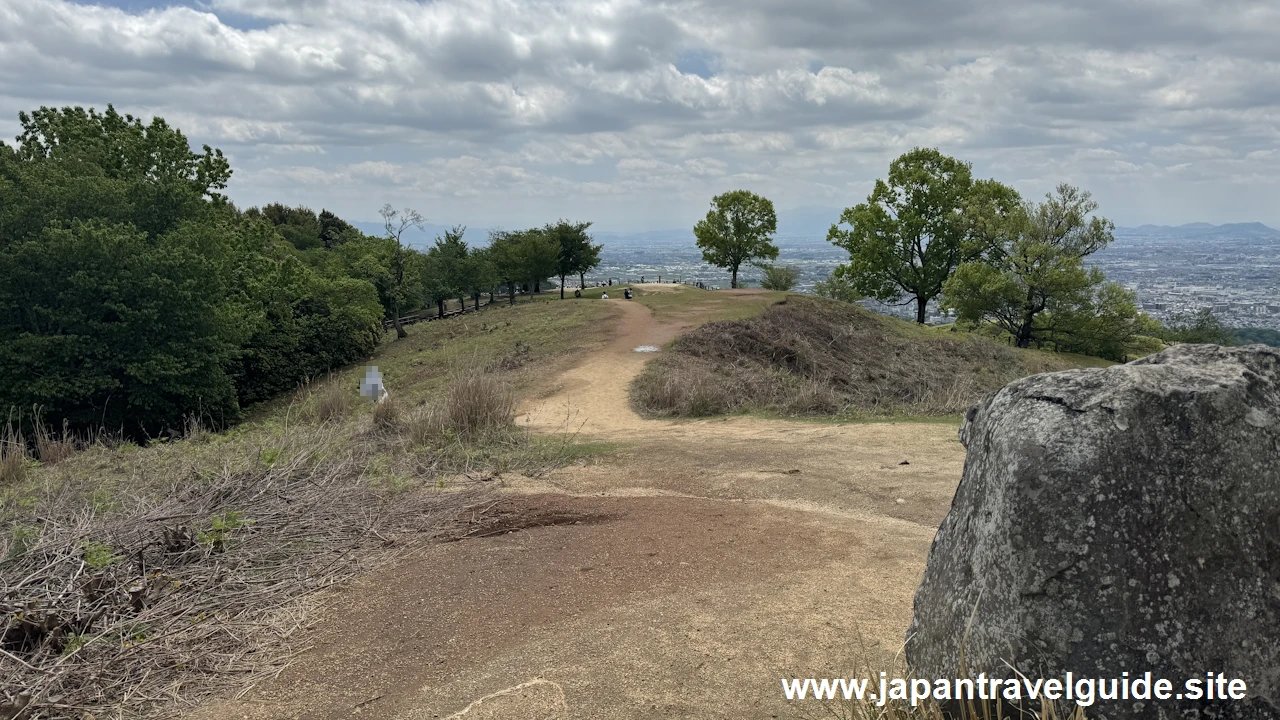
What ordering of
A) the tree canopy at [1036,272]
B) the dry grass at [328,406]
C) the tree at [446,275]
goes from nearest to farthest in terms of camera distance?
the dry grass at [328,406], the tree canopy at [1036,272], the tree at [446,275]

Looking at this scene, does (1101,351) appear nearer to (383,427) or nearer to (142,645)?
(383,427)

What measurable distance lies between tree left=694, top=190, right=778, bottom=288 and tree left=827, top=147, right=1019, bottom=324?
20.5 feet

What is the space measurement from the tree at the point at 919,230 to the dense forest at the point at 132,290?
23.9 metres

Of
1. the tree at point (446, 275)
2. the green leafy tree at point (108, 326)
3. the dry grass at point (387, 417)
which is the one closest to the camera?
Answer: the dry grass at point (387, 417)

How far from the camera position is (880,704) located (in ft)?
9.40

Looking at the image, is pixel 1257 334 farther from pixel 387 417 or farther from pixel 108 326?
pixel 108 326

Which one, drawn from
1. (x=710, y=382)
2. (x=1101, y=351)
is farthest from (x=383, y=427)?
(x=1101, y=351)

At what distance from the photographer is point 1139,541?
2.53 metres

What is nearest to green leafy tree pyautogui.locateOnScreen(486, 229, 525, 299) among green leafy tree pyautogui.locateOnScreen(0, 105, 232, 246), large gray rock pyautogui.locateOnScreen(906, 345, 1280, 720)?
green leafy tree pyautogui.locateOnScreen(0, 105, 232, 246)

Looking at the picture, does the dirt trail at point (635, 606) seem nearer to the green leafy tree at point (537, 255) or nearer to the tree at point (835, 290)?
the green leafy tree at point (537, 255)

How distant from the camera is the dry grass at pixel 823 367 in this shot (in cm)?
1455

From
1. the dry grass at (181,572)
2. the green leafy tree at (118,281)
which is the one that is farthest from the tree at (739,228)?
the dry grass at (181,572)

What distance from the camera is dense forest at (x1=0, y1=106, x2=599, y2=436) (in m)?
17.8

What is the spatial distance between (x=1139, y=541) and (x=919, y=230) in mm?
36351
